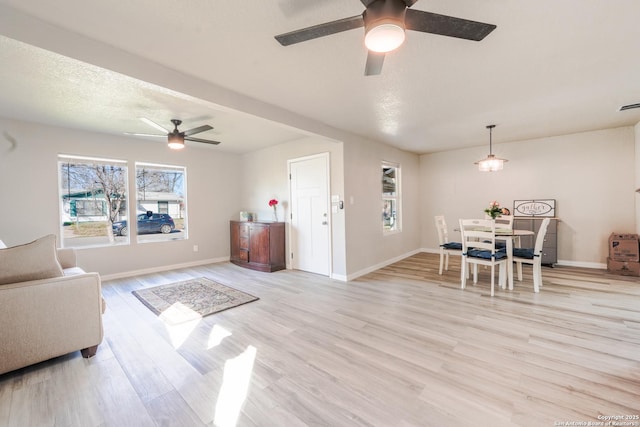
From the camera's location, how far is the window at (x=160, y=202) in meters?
4.96

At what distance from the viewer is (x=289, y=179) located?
5137 mm

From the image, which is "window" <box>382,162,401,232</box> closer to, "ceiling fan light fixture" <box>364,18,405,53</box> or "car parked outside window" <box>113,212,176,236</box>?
"ceiling fan light fixture" <box>364,18,405,53</box>

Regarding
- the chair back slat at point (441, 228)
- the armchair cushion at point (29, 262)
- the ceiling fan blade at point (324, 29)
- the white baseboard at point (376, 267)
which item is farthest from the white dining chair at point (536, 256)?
Result: the armchair cushion at point (29, 262)

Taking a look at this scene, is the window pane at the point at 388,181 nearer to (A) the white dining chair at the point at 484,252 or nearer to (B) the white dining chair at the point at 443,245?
(B) the white dining chair at the point at 443,245

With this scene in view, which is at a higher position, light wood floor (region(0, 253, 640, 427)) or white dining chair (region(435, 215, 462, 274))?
white dining chair (region(435, 215, 462, 274))

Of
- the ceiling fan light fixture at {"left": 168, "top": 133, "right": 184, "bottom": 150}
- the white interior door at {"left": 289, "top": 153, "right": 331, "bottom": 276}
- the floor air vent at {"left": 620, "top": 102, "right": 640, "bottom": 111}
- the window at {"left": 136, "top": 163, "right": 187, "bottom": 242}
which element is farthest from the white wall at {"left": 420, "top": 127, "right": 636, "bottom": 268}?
the window at {"left": 136, "top": 163, "right": 187, "bottom": 242}

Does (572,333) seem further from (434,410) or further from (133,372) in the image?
(133,372)

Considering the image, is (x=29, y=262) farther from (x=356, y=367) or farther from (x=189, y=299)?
(x=356, y=367)

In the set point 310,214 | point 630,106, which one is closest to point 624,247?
point 630,106

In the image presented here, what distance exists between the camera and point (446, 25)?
4.63ft

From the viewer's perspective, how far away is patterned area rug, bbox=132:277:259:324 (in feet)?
10.0

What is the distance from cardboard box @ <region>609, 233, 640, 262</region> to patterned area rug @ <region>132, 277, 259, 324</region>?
5806 mm

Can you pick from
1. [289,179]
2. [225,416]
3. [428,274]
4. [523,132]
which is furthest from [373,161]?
[225,416]

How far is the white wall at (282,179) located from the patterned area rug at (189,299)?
164 centimetres
